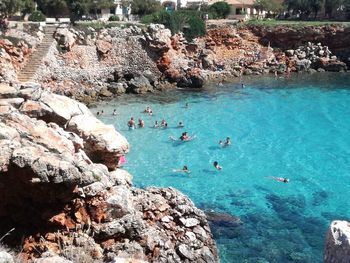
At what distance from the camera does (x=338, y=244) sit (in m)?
7.16

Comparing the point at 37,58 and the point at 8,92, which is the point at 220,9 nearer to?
the point at 37,58

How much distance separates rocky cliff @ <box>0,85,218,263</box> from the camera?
44.2ft

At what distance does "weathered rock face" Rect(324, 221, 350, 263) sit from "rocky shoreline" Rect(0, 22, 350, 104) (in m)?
36.5

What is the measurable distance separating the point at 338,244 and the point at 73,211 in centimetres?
928

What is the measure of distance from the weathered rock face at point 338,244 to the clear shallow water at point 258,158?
11494 millimetres

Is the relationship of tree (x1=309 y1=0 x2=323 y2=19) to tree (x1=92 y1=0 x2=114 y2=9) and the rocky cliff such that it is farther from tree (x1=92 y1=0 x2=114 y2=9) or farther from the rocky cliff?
the rocky cliff

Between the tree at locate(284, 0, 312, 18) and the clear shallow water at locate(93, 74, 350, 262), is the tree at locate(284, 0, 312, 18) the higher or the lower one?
the higher one

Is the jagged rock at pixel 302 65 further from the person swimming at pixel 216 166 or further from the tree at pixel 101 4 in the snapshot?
the person swimming at pixel 216 166

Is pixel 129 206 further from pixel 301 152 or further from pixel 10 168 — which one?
pixel 301 152

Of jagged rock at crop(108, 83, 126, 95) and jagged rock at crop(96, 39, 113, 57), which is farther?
jagged rock at crop(96, 39, 113, 57)

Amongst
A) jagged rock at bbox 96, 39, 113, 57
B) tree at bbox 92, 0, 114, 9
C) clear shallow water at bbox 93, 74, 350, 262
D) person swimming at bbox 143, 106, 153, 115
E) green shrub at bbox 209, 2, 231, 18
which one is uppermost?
tree at bbox 92, 0, 114, 9

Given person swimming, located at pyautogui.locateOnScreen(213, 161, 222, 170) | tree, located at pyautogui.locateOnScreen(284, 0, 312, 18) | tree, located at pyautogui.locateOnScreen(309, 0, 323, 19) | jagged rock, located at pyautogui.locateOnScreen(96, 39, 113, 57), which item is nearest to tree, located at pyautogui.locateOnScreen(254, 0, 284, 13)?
tree, located at pyautogui.locateOnScreen(284, 0, 312, 18)

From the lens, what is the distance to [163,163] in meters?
30.1

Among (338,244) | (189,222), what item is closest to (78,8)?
(189,222)
